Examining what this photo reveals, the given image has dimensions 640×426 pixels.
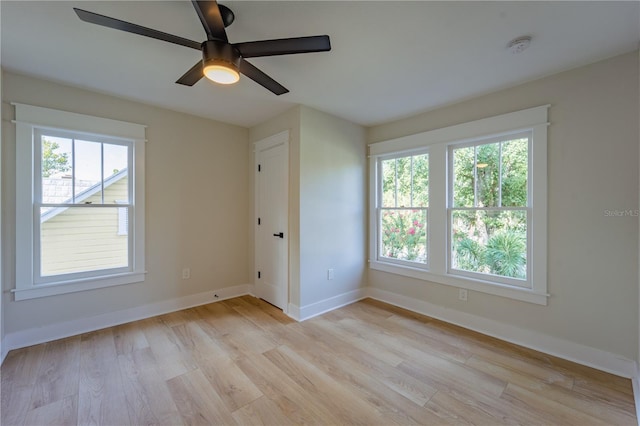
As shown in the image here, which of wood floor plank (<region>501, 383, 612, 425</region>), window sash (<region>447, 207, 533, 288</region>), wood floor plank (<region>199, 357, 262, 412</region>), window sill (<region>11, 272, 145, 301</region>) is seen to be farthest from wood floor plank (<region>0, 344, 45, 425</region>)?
window sash (<region>447, 207, 533, 288</region>)

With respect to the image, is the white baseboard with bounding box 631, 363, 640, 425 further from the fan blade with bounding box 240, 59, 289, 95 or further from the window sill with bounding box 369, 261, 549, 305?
the fan blade with bounding box 240, 59, 289, 95

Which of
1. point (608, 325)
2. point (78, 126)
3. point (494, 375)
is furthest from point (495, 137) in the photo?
point (78, 126)

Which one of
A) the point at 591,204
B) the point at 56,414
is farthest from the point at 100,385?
the point at 591,204

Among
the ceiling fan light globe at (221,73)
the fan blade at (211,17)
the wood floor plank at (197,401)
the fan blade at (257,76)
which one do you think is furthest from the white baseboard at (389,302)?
the fan blade at (211,17)

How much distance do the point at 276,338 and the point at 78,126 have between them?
2858mm

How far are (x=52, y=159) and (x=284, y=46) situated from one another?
2.64m

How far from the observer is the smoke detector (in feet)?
6.09

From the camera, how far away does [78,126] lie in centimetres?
266

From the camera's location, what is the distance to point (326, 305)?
332 cm

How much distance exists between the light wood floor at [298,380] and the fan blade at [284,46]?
219cm

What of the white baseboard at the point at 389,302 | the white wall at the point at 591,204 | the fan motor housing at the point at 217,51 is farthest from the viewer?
the white baseboard at the point at 389,302

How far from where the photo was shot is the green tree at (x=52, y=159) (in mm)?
2563

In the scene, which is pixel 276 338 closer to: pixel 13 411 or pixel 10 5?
pixel 13 411

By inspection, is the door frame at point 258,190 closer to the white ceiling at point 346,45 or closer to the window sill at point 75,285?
the white ceiling at point 346,45
